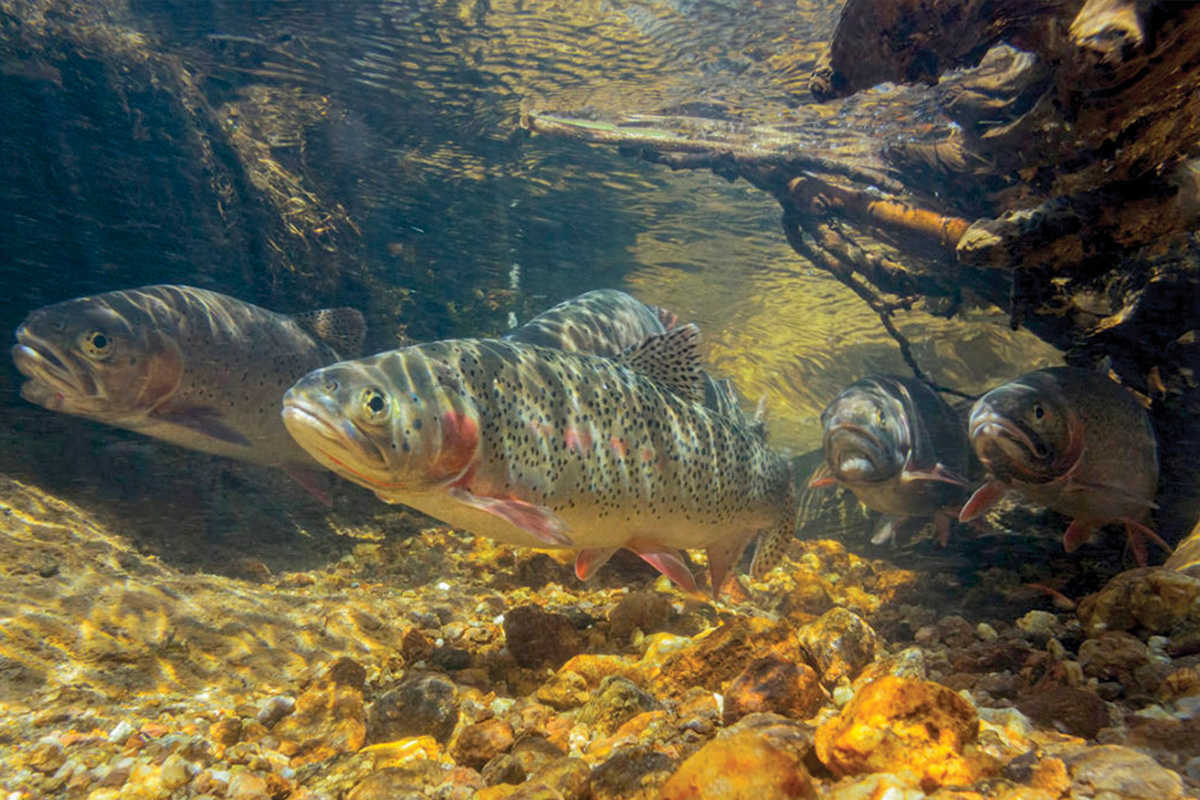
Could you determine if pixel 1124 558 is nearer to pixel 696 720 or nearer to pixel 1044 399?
pixel 1044 399

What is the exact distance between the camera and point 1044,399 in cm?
433

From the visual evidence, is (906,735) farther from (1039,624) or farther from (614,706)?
(1039,624)

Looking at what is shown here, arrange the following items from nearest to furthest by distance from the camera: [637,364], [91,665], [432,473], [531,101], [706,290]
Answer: [91,665] < [432,473] < [637,364] < [531,101] < [706,290]

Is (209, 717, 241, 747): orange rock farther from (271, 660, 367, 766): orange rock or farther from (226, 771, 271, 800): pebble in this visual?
(226, 771, 271, 800): pebble

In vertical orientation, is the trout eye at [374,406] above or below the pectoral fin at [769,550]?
above

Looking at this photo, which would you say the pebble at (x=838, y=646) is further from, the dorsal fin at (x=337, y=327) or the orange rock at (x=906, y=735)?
the dorsal fin at (x=337, y=327)

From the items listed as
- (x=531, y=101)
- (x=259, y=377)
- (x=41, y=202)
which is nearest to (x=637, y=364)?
(x=259, y=377)

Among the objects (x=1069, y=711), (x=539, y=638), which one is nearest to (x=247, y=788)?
(x=539, y=638)

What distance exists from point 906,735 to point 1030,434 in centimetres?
345

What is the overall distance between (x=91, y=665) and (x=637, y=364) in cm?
352

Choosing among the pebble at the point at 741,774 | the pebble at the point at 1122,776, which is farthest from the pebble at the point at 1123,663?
the pebble at the point at 741,774

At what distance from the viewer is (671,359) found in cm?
431

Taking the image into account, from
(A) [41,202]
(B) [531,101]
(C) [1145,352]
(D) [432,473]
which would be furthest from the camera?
(B) [531,101]

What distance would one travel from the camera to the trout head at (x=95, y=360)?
4.66 meters
